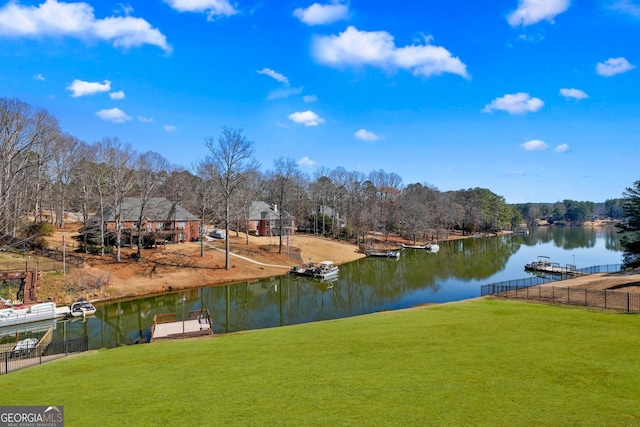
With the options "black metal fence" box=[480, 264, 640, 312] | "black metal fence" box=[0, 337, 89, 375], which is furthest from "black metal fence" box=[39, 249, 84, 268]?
"black metal fence" box=[480, 264, 640, 312]

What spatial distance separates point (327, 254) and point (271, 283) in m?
21.5

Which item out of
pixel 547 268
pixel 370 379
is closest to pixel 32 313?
pixel 370 379

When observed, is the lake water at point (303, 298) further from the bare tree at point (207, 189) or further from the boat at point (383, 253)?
the bare tree at point (207, 189)

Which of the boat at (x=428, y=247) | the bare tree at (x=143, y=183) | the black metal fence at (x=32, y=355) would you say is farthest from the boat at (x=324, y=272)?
the boat at (x=428, y=247)

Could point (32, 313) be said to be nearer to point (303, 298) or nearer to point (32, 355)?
point (32, 355)

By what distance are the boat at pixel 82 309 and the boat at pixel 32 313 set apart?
1.82 feet

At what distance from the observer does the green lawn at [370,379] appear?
9203mm

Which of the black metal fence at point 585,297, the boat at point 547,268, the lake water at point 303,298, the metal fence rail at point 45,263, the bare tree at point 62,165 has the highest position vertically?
the bare tree at point 62,165

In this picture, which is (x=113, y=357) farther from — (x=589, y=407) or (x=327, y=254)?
(x=327, y=254)

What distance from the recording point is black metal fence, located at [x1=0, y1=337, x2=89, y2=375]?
660 inches

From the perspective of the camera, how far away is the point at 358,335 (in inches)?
696
